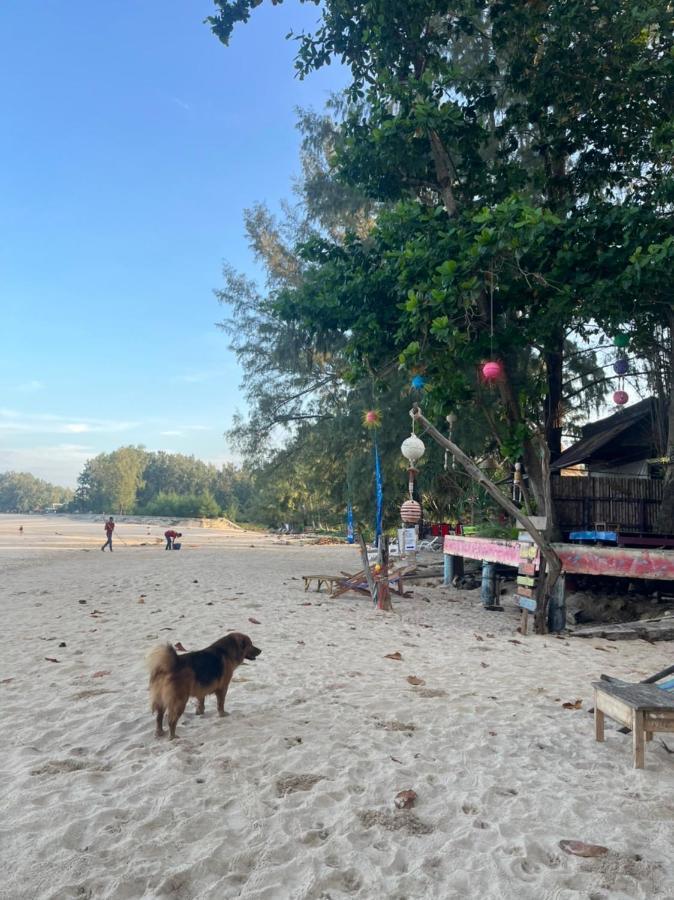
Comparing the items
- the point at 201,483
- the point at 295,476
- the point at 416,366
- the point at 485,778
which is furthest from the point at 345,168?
the point at 201,483

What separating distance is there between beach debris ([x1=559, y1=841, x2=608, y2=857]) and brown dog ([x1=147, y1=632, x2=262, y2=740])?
2830 mm

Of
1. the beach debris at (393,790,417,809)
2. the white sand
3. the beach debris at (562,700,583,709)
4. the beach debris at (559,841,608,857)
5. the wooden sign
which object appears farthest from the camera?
the wooden sign

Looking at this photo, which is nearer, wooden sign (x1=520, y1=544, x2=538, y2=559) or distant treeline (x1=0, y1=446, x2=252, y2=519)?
wooden sign (x1=520, y1=544, x2=538, y2=559)

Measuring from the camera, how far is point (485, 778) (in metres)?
4.15

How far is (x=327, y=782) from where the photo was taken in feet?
13.3

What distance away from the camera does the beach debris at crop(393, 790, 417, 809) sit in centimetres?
374

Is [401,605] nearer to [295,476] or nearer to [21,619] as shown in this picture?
[21,619]

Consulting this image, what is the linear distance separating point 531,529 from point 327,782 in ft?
24.0

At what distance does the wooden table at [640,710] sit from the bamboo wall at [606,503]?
8.23 m

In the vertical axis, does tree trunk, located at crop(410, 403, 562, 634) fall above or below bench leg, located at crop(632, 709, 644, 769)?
above

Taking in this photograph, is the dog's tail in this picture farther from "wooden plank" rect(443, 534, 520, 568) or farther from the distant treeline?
the distant treeline

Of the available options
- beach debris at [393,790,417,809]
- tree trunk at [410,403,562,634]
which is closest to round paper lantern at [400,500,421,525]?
tree trunk at [410,403,562,634]

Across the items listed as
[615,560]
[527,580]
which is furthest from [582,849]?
[527,580]

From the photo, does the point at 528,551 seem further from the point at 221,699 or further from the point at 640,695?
the point at 221,699
